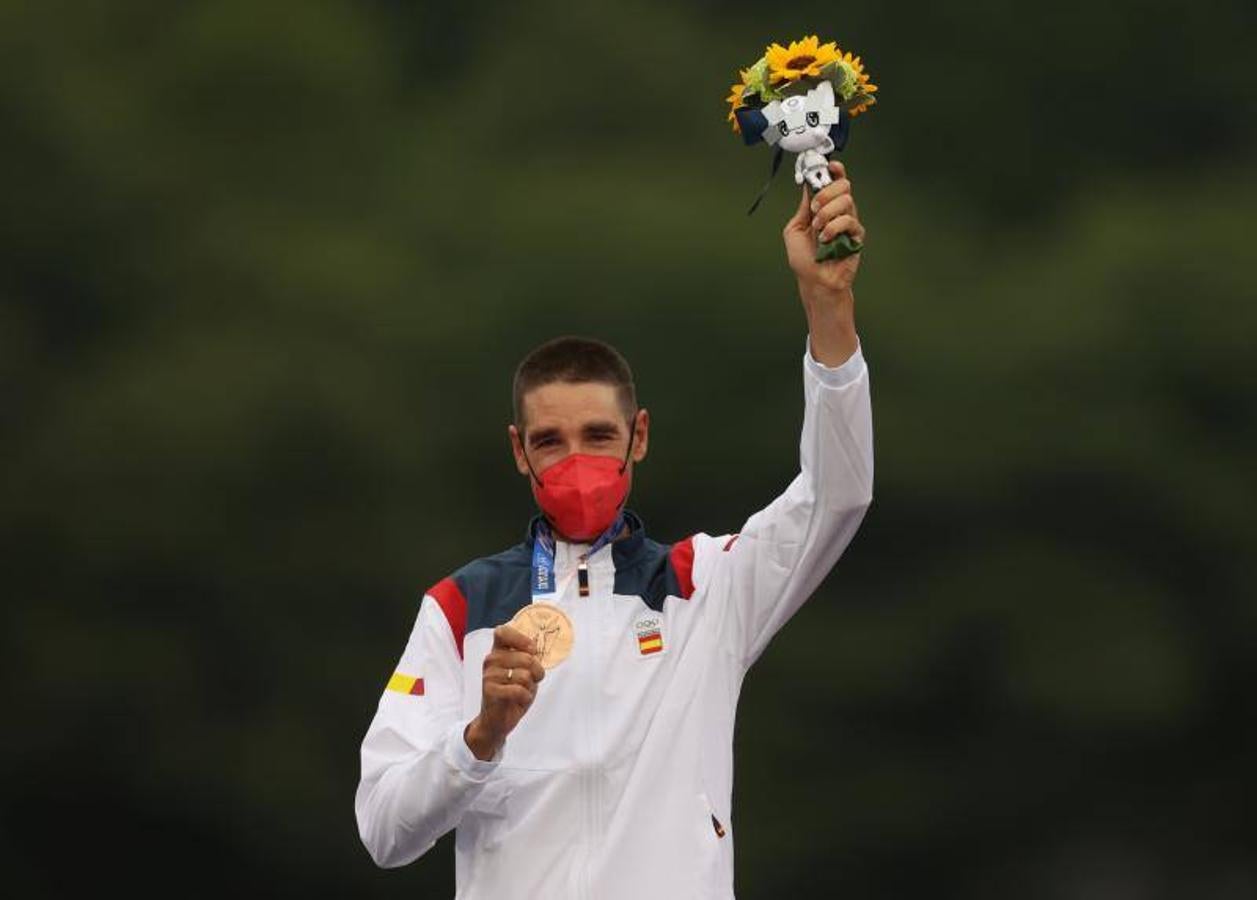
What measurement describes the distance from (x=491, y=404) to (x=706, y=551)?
3.19 meters

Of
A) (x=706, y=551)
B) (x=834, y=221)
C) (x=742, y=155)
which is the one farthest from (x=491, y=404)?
(x=834, y=221)

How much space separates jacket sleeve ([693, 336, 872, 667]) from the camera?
10.5 ft

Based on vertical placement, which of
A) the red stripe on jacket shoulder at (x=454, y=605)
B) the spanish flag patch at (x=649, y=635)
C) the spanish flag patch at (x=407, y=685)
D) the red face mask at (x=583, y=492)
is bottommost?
the spanish flag patch at (x=407, y=685)

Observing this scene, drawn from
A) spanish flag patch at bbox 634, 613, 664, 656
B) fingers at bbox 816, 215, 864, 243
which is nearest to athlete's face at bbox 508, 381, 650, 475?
spanish flag patch at bbox 634, 613, 664, 656

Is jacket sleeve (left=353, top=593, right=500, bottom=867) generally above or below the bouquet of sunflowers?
below

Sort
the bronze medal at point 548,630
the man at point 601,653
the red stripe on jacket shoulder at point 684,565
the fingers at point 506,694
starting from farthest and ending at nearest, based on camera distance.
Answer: the red stripe on jacket shoulder at point 684,565, the bronze medal at point 548,630, the man at point 601,653, the fingers at point 506,694

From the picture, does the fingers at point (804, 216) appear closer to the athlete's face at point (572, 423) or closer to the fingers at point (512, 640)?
the athlete's face at point (572, 423)

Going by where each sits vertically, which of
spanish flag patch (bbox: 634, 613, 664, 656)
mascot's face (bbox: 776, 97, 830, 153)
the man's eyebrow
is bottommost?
spanish flag patch (bbox: 634, 613, 664, 656)

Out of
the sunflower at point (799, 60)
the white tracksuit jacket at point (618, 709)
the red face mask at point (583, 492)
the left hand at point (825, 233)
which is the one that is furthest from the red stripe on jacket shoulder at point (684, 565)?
the sunflower at point (799, 60)

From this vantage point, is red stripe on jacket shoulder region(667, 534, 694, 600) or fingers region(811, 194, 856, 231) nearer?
fingers region(811, 194, 856, 231)

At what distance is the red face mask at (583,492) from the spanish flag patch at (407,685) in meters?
0.31

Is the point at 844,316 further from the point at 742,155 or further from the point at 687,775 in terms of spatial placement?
the point at 742,155

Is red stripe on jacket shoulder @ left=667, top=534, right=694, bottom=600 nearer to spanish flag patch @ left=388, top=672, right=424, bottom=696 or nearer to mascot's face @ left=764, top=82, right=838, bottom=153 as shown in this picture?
spanish flag patch @ left=388, top=672, right=424, bottom=696

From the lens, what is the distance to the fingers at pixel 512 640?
310 cm
